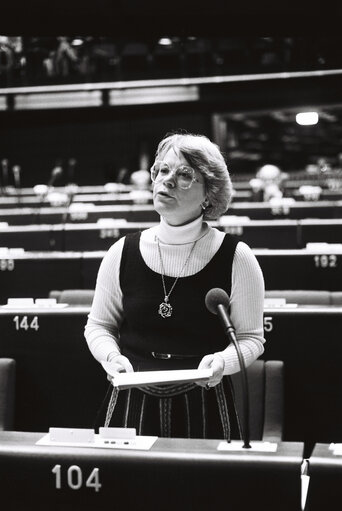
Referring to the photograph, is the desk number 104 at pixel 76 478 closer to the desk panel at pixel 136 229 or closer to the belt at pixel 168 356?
the belt at pixel 168 356

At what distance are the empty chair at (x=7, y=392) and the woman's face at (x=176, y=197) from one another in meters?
1.13

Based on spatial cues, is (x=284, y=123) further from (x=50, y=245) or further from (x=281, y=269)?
(x=281, y=269)

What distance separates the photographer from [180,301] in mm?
1997

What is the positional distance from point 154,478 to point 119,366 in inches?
15.8

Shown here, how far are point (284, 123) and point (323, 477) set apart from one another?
1802cm

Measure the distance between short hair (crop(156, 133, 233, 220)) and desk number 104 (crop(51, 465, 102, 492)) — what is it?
0.83 m

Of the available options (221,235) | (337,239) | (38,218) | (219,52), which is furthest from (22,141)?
(221,235)

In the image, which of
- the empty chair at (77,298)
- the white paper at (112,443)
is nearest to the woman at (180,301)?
the white paper at (112,443)

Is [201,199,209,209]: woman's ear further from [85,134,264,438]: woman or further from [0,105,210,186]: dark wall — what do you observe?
[0,105,210,186]: dark wall

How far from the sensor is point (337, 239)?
619 centimetres

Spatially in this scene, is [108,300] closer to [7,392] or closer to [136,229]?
[7,392]

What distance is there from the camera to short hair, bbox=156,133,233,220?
81.4 inches

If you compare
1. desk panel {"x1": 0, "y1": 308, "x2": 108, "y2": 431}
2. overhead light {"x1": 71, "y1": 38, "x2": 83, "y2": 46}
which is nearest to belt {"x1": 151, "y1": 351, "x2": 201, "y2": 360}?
desk panel {"x1": 0, "y1": 308, "x2": 108, "y2": 431}

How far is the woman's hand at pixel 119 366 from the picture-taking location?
1886mm
